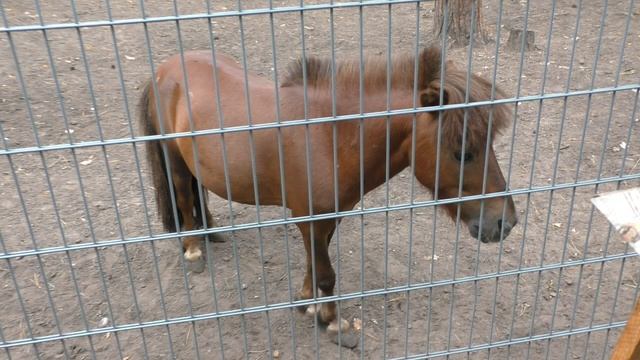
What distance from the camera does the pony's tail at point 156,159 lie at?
3848 mm

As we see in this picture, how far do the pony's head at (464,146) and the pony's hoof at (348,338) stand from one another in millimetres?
1105

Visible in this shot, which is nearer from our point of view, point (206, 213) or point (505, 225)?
point (505, 225)

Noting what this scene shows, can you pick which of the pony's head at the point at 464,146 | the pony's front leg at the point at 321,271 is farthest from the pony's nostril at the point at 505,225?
the pony's front leg at the point at 321,271

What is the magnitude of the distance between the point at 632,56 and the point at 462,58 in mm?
1898

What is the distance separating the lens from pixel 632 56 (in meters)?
7.03

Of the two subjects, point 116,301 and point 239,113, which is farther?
point 116,301

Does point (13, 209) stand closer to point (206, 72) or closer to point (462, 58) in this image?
point (206, 72)

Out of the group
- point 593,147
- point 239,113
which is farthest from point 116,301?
point 593,147

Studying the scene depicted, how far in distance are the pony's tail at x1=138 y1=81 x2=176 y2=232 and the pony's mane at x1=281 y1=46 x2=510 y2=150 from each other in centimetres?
125

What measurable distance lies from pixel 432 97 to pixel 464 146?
25 centimetres

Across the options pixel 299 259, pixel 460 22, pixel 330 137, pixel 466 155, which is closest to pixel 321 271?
pixel 299 259

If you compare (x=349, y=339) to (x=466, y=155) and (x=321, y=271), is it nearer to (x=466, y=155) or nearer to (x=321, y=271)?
(x=321, y=271)

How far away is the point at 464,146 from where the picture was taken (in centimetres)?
266

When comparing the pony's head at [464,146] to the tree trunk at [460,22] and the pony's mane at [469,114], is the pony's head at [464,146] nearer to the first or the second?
the pony's mane at [469,114]
